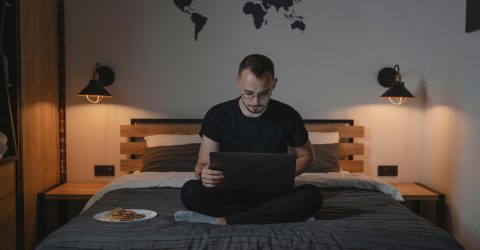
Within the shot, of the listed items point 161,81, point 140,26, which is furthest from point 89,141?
point 140,26

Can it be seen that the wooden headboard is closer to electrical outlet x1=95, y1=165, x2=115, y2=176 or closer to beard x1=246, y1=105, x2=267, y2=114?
electrical outlet x1=95, y1=165, x2=115, y2=176

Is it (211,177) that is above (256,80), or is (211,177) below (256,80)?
below

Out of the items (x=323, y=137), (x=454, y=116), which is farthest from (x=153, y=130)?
(x=454, y=116)

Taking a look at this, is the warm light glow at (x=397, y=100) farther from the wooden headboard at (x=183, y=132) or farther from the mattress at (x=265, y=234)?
the mattress at (x=265, y=234)

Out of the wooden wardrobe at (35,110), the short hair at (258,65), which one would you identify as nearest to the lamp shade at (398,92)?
the short hair at (258,65)

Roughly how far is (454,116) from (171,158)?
181 cm

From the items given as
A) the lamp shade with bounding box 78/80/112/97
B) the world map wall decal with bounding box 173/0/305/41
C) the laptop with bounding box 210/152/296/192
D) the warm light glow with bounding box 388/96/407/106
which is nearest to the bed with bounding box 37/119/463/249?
the laptop with bounding box 210/152/296/192

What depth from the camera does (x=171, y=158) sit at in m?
3.15

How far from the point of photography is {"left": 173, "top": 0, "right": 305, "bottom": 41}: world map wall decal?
350cm

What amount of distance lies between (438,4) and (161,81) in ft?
6.54

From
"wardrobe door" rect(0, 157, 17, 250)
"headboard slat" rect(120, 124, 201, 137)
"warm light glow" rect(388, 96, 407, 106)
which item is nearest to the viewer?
"wardrobe door" rect(0, 157, 17, 250)

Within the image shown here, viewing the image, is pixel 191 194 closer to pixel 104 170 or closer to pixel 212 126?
pixel 212 126

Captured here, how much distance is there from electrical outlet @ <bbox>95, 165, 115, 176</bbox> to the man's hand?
1.73 metres

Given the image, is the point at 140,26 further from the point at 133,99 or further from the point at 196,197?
the point at 196,197
